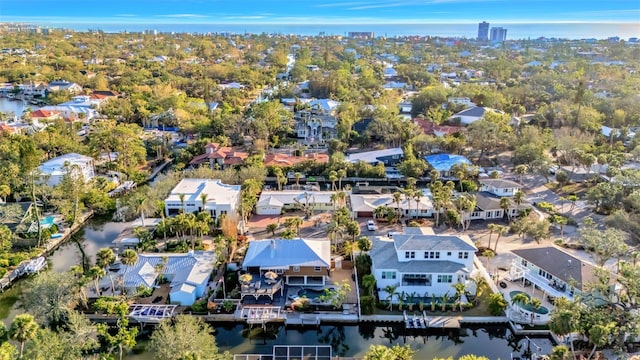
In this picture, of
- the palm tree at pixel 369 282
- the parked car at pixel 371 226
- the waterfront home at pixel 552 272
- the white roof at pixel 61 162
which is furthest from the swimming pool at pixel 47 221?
the waterfront home at pixel 552 272

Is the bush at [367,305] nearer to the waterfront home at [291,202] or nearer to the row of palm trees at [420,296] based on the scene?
the row of palm trees at [420,296]

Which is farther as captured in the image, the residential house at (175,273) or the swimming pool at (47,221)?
the swimming pool at (47,221)

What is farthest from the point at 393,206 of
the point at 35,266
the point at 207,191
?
the point at 35,266

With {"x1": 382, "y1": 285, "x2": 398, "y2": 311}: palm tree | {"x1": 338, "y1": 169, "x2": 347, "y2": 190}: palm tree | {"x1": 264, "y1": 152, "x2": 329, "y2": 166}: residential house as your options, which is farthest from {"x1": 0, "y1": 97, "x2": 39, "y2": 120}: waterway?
{"x1": 382, "y1": 285, "x2": 398, "y2": 311}: palm tree

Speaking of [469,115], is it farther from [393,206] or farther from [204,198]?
[204,198]

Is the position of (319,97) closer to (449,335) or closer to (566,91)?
(566,91)

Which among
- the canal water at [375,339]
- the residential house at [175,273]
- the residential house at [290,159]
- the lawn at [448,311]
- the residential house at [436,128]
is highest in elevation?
the residential house at [436,128]

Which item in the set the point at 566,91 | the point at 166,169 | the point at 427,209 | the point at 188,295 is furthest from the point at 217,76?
the point at 188,295
